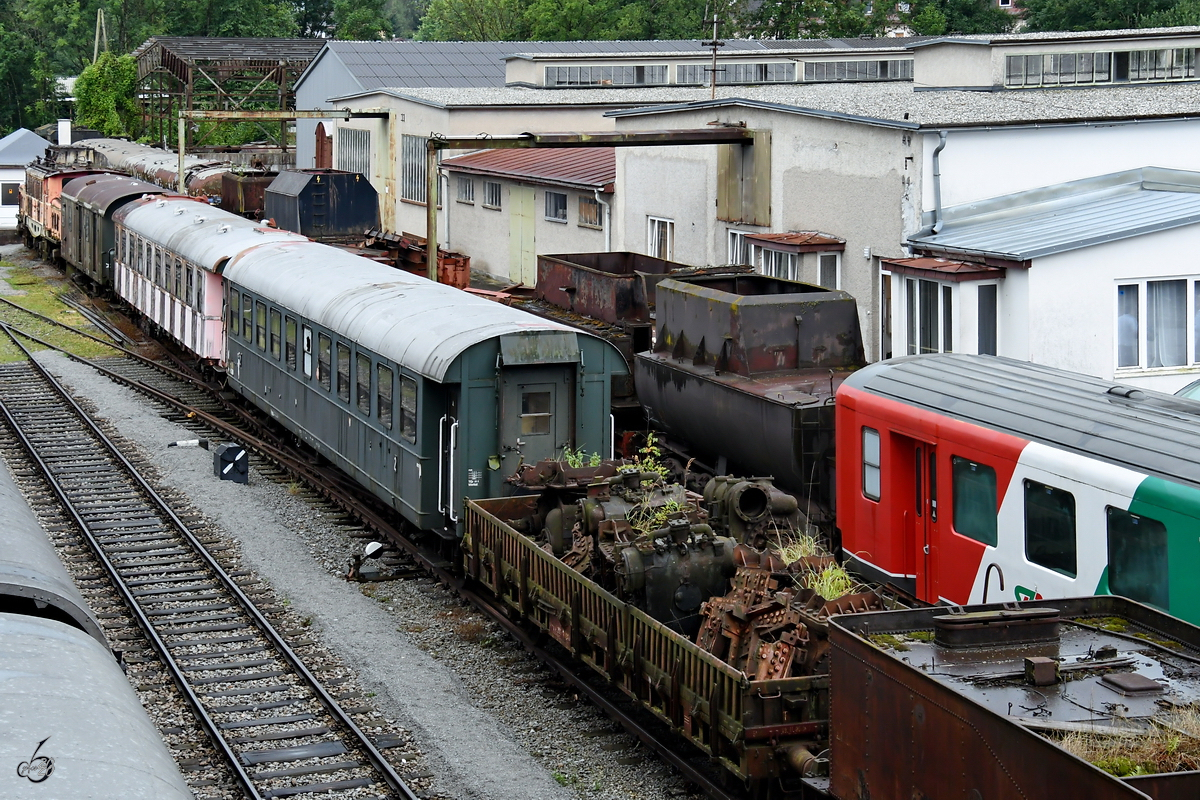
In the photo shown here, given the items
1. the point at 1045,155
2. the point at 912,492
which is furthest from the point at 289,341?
the point at 1045,155

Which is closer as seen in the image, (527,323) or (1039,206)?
(527,323)

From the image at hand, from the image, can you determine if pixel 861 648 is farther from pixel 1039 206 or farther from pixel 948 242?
pixel 1039 206

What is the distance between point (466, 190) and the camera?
3881 cm

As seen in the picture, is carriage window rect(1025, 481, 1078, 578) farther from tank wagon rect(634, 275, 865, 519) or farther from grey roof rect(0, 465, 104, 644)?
grey roof rect(0, 465, 104, 644)

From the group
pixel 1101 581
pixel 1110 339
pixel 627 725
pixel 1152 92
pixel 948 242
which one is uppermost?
pixel 1152 92

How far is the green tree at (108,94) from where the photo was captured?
232 feet

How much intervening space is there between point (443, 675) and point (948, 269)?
8.55 metres

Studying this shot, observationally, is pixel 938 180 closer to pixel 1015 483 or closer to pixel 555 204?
pixel 1015 483

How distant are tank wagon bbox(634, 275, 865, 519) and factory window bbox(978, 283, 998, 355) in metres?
2.15

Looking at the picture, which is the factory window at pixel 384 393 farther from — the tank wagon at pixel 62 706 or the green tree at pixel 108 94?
the green tree at pixel 108 94

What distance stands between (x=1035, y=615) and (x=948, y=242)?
12.1 meters

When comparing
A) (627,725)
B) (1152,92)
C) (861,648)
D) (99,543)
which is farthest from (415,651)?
(1152,92)

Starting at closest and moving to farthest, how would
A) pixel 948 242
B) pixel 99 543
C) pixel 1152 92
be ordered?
1. pixel 99 543
2. pixel 948 242
3. pixel 1152 92

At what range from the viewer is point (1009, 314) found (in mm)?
17438
